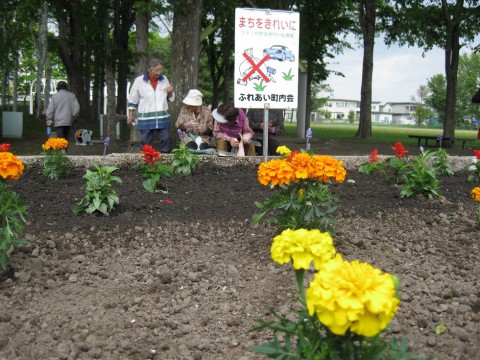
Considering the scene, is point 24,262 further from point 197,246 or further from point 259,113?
point 259,113

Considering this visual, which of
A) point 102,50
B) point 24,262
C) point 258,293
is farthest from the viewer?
point 102,50

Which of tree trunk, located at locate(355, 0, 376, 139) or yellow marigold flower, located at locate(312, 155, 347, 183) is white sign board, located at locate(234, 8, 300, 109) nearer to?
yellow marigold flower, located at locate(312, 155, 347, 183)

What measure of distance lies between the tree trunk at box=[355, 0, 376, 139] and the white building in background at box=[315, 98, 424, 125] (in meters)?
134

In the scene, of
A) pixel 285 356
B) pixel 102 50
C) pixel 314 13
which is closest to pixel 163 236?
pixel 285 356

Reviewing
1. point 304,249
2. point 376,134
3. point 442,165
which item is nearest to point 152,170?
point 442,165

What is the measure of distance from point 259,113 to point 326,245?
6.49m

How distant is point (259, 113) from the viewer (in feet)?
26.8

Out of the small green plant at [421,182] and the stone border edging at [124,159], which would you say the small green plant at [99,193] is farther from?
the small green plant at [421,182]

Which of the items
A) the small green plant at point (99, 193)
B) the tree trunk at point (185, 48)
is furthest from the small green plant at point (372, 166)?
the tree trunk at point (185, 48)

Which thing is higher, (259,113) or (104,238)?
(259,113)

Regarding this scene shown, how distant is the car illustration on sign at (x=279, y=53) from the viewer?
6.90 metres

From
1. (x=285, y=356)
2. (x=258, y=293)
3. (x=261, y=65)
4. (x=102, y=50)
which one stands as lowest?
(x=258, y=293)

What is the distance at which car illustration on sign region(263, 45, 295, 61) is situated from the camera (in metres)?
6.90

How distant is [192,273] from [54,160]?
3340 millimetres
